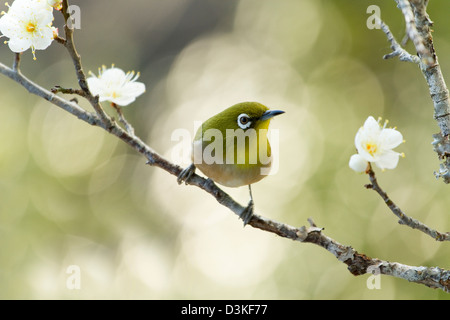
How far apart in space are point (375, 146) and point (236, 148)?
0.73 ft

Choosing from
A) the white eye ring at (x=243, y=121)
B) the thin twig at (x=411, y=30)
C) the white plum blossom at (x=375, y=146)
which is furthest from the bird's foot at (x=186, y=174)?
the thin twig at (x=411, y=30)

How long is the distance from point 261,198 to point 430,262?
50 cm

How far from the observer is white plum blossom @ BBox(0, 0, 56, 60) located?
0.66 meters

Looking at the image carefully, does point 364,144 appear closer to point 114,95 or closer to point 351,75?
point 114,95

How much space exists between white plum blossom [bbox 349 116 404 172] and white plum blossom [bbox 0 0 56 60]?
42 centimetres

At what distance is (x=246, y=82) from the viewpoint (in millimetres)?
1710

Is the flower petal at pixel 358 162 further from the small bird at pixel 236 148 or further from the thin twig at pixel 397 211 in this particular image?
the small bird at pixel 236 148

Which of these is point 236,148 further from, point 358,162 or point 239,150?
point 358,162

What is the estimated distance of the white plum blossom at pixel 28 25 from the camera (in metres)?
0.66

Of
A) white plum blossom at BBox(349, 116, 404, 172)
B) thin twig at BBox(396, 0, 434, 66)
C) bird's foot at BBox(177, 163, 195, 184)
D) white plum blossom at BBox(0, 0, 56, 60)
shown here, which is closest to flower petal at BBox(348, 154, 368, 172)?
white plum blossom at BBox(349, 116, 404, 172)

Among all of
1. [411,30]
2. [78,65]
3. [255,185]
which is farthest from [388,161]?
[255,185]

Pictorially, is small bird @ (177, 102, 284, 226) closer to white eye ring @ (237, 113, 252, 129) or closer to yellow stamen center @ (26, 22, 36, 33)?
white eye ring @ (237, 113, 252, 129)

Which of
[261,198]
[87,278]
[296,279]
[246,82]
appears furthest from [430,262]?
[87,278]

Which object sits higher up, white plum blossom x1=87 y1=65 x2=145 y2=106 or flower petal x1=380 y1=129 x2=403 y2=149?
white plum blossom x1=87 y1=65 x2=145 y2=106
